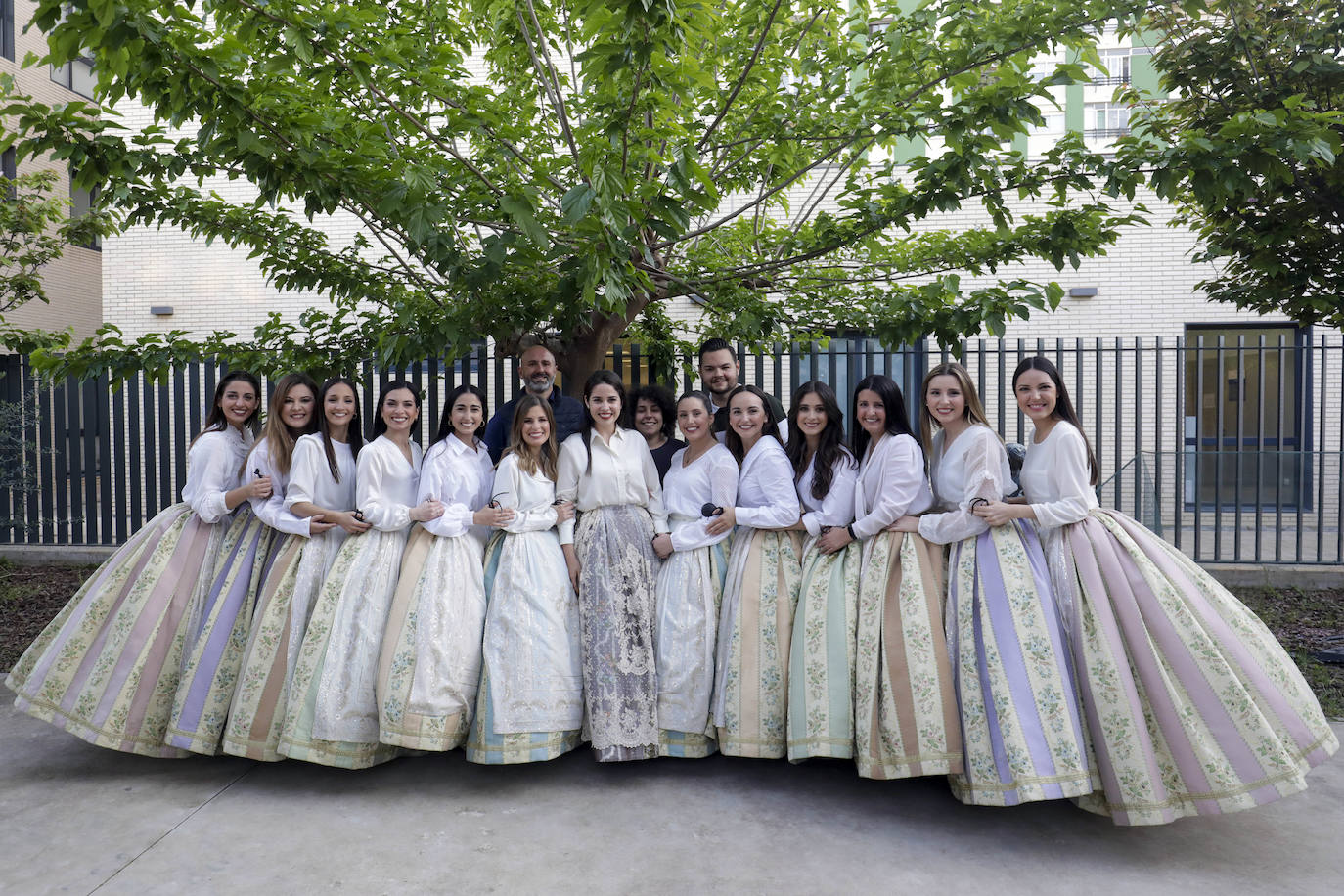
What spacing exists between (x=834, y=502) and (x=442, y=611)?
1.75 metres

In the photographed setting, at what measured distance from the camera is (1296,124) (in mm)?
3660

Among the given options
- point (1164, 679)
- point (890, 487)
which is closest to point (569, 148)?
point (890, 487)

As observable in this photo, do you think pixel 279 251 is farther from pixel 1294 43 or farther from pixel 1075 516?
pixel 1294 43

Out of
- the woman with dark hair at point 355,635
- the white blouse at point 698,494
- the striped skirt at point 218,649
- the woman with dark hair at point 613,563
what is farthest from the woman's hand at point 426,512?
the white blouse at point 698,494

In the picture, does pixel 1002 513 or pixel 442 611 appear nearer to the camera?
pixel 1002 513

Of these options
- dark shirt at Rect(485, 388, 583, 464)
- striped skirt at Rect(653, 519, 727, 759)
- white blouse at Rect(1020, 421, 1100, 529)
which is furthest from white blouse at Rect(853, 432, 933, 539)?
dark shirt at Rect(485, 388, 583, 464)

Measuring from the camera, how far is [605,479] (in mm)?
4254

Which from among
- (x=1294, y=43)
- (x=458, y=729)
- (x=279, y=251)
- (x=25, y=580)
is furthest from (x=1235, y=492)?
(x=25, y=580)

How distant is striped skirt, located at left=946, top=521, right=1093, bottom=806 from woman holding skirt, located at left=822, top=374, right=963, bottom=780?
0.08 m

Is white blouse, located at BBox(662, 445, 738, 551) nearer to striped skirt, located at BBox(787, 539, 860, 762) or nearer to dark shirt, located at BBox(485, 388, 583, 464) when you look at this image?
striped skirt, located at BBox(787, 539, 860, 762)

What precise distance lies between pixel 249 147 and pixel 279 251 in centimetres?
176

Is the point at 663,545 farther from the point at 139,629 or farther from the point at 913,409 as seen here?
the point at 913,409

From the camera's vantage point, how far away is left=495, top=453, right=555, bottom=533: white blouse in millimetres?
4098

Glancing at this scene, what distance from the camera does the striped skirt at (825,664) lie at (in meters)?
3.72
